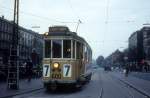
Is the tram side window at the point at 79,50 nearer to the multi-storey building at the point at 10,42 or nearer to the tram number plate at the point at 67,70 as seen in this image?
the tram number plate at the point at 67,70

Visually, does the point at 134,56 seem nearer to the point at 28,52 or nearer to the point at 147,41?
the point at 147,41

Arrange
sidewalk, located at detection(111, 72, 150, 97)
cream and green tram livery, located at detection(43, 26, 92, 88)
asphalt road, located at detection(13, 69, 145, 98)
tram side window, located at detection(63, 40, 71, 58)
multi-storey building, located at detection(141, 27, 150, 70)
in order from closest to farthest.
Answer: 1. asphalt road, located at detection(13, 69, 145, 98)
2. cream and green tram livery, located at detection(43, 26, 92, 88)
3. tram side window, located at detection(63, 40, 71, 58)
4. sidewalk, located at detection(111, 72, 150, 97)
5. multi-storey building, located at detection(141, 27, 150, 70)

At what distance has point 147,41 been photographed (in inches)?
5743

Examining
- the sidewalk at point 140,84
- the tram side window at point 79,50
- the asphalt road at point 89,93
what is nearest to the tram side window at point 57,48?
the tram side window at point 79,50

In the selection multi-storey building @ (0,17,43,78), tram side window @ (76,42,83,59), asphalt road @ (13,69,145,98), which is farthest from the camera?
multi-storey building @ (0,17,43,78)

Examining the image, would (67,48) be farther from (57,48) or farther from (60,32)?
(60,32)

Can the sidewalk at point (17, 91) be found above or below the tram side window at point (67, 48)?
below

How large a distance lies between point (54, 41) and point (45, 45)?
2.07 feet

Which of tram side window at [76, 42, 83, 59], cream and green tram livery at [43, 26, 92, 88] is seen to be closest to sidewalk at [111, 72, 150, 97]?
tram side window at [76, 42, 83, 59]

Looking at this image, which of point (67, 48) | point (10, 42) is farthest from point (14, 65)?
point (10, 42)

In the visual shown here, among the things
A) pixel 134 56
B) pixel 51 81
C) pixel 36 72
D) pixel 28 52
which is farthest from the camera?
pixel 134 56

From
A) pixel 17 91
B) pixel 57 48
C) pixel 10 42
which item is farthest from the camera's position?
pixel 10 42

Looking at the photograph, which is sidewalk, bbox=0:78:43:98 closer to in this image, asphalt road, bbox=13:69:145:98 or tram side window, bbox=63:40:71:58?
asphalt road, bbox=13:69:145:98

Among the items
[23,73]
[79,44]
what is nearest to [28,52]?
[23,73]
